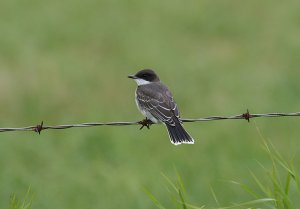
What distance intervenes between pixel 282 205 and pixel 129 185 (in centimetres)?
426

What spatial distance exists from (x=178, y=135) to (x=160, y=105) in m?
0.57

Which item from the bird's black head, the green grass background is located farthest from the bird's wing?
the green grass background

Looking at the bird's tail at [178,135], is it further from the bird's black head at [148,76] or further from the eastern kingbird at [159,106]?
the bird's black head at [148,76]

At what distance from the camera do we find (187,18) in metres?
20.0

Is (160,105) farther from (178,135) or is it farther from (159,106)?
(178,135)

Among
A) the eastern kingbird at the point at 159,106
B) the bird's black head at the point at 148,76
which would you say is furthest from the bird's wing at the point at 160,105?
the bird's black head at the point at 148,76

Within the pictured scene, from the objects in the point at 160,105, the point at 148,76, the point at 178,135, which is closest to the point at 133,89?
the point at 148,76

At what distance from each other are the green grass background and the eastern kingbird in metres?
0.55

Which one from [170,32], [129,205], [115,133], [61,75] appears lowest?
[129,205]

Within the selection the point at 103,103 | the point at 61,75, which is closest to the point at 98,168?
the point at 103,103

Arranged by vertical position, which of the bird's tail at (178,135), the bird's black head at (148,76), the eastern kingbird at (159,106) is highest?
the bird's black head at (148,76)

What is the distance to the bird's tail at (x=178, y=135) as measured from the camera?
29.6 ft

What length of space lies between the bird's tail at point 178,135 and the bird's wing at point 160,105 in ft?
0.19

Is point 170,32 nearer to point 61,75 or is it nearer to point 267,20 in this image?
point 267,20
